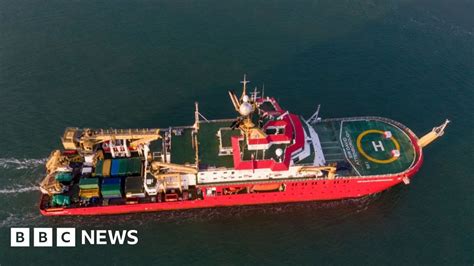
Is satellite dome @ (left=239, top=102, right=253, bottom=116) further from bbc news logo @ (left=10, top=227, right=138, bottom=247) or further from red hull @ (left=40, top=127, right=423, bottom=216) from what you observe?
bbc news logo @ (left=10, top=227, right=138, bottom=247)

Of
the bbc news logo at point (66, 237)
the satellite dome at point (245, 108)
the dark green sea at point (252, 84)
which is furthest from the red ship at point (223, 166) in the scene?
the bbc news logo at point (66, 237)

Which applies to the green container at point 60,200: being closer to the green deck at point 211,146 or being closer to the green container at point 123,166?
the green container at point 123,166

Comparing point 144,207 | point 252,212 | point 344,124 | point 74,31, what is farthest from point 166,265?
point 74,31

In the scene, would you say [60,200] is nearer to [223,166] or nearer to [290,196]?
[223,166]

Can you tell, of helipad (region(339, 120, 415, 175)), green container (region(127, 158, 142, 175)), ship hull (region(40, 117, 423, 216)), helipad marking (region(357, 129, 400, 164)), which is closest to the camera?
ship hull (region(40, 117, 423, 216))

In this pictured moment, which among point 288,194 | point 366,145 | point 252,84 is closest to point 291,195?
point 288,194

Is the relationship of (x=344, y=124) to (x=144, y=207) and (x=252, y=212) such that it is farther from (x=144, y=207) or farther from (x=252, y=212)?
(x=144, y=207)

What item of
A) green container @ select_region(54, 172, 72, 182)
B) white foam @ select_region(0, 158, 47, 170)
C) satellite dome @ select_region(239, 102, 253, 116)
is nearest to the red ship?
green container @ select_region(54, 172, 72, 182)
